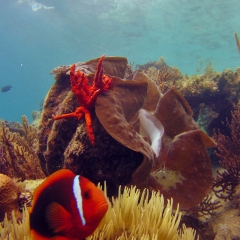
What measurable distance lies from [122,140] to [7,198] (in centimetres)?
167

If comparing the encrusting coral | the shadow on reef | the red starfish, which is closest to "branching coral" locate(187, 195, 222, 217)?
the shadow on reef

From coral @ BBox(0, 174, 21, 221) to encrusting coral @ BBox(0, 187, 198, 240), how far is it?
92 cm

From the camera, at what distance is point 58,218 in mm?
1389

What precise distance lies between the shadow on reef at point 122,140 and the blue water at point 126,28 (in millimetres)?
17096

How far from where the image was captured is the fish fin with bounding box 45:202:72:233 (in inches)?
54.5

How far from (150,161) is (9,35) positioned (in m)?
51.0

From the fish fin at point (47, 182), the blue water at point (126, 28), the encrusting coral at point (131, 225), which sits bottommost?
the encrusting coral at point (131, 225)

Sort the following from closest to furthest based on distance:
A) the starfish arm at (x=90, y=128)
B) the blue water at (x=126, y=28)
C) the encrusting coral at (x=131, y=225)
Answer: the encrusting coral at (x=131, y=225) < the starfish arm at (x=90, y=128) < the blue water at (x=126, y=28)

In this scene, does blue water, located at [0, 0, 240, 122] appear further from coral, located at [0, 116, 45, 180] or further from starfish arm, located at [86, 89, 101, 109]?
starfish arm, located at [86, 89, 101, 109]

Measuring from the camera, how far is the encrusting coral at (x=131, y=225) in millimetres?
1846

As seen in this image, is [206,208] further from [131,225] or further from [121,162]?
[131,225]

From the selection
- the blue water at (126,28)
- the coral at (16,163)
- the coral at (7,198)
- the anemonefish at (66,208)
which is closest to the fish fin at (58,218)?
the anemonefish at (66,208)

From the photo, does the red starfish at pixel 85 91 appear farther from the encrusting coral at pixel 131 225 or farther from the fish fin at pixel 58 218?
the fish fin at pixel 58 218

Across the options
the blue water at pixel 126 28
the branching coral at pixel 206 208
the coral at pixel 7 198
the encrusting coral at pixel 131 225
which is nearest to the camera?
the encrusting coral at pixel 131 225
